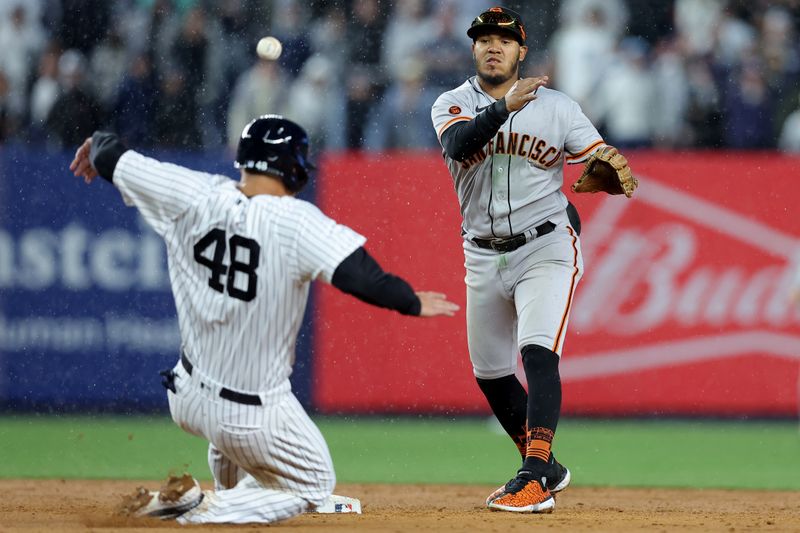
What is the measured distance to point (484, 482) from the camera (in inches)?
293

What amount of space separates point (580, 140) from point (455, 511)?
1.73 m

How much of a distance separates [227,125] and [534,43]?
7.98 ft

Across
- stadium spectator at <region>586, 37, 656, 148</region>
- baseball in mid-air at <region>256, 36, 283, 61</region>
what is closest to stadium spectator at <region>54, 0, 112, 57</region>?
baseball in mid-air at <region>256, 36, 283, 61</region>

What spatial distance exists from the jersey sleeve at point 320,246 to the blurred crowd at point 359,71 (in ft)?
17.8

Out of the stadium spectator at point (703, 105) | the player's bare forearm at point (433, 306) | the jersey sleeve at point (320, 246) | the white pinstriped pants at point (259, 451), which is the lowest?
the white pinstriped pants at point (259, 451)

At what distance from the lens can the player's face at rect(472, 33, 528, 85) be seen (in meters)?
5.83

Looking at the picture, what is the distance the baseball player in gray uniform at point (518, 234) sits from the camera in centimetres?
558

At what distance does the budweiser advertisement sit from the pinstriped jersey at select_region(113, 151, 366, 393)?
4.88 meters

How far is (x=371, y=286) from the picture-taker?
438 centimetres

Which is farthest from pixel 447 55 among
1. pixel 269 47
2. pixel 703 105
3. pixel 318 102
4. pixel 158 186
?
pixel 158 186

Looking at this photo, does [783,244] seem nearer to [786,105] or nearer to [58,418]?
[786,105]

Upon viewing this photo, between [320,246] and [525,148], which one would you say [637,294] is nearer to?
[525,148]

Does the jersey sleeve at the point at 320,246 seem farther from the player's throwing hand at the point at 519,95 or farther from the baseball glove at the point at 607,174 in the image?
the baseball glove at the point at 607,174

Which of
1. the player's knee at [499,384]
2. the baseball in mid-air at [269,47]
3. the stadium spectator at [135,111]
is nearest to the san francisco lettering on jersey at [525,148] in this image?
the player's knee at [499,384]
